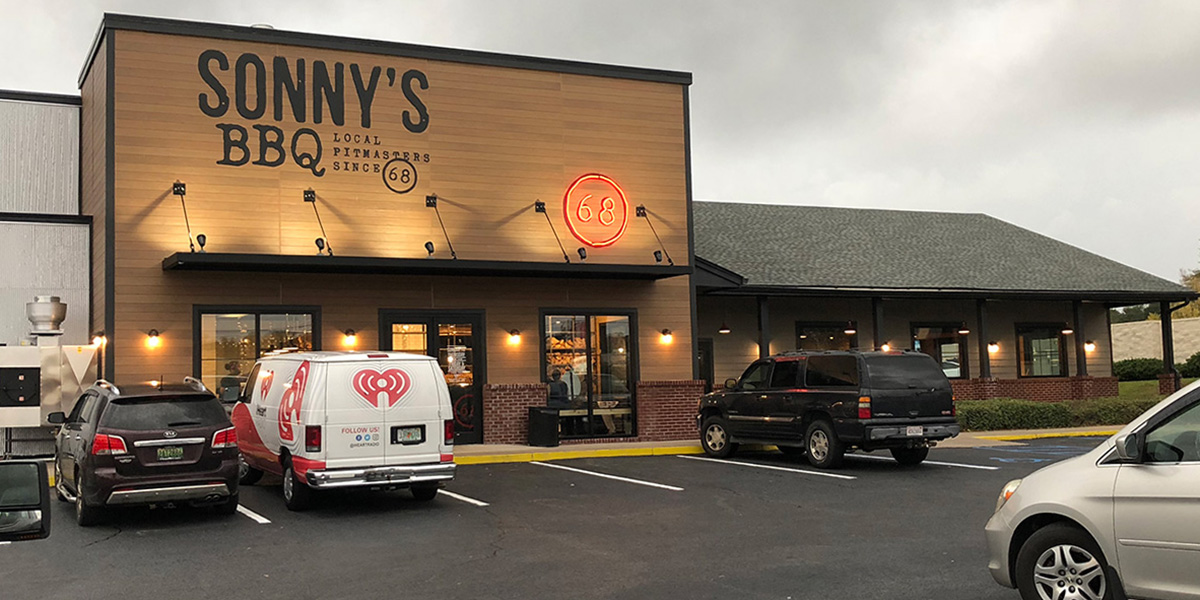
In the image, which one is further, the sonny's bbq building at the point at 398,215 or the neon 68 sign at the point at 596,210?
the neon 68 sign at the point at 596,210

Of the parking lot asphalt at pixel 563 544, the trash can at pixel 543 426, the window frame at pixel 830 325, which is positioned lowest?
the parking lot asphalt at pixel 563 544

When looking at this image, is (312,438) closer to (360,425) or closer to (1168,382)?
(360,425)

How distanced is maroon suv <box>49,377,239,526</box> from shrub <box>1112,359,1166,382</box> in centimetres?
3472

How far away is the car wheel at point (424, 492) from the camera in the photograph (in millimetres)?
13320

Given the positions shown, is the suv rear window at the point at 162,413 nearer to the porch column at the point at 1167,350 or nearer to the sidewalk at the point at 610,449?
the sidewalk at the point at 610,449

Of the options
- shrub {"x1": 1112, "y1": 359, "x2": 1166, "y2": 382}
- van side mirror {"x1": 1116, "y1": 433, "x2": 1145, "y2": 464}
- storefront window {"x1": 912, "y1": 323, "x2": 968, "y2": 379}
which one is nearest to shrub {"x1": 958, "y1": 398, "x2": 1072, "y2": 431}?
storefront window {"x1": 912, "y1": 323, "x2": 968, "y2": 379}

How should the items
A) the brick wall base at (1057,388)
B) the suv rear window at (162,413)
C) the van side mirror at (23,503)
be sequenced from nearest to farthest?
the van side mirror at (23,503) < the suv rear window at (162,413) < the brick wall base at (1057,388)

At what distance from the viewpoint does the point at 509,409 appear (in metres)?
20.4

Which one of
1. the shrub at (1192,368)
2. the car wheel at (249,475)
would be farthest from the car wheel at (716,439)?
the shrub at (1192,368)

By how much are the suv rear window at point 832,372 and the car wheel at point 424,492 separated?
6.61m

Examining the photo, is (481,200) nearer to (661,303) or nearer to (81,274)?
(661,303)

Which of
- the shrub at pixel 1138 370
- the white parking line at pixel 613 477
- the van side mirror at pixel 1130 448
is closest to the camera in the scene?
the van side mirror at pixel 1130 448

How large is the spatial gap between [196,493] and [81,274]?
965 centimetres

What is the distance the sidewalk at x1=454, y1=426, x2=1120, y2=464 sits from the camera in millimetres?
18328
